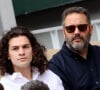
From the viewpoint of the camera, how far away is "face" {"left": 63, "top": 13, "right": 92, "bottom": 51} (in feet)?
11.8

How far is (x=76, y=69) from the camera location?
3602 mm

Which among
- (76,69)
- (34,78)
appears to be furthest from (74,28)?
(34,78)

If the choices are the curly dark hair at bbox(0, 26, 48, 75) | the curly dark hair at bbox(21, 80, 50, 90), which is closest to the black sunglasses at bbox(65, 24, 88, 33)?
the curly dark hair at bbox(0, 26, 48, 75)

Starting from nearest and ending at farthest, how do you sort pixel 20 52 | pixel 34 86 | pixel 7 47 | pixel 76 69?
pixel 34 86, pixel 20 52, pixel 7 47, pixel 76 69

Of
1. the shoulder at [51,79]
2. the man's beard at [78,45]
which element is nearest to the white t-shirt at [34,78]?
the shoulder at [51,79]

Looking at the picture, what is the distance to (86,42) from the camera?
144 inches

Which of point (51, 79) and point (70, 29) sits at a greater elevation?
point (70, 29)

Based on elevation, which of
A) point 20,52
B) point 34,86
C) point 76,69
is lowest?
point 76,69

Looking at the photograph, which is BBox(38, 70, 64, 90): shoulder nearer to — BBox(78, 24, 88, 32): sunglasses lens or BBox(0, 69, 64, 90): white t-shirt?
BBox(0, 69, 64, 90): white t-shirt

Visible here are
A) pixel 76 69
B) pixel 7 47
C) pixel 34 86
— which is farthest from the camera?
pixel 76 69

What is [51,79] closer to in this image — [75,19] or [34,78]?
[34,78]

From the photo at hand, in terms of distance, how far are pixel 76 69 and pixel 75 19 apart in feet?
1.43

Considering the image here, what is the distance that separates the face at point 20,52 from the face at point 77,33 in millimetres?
536

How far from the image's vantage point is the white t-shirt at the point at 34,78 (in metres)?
3.12
